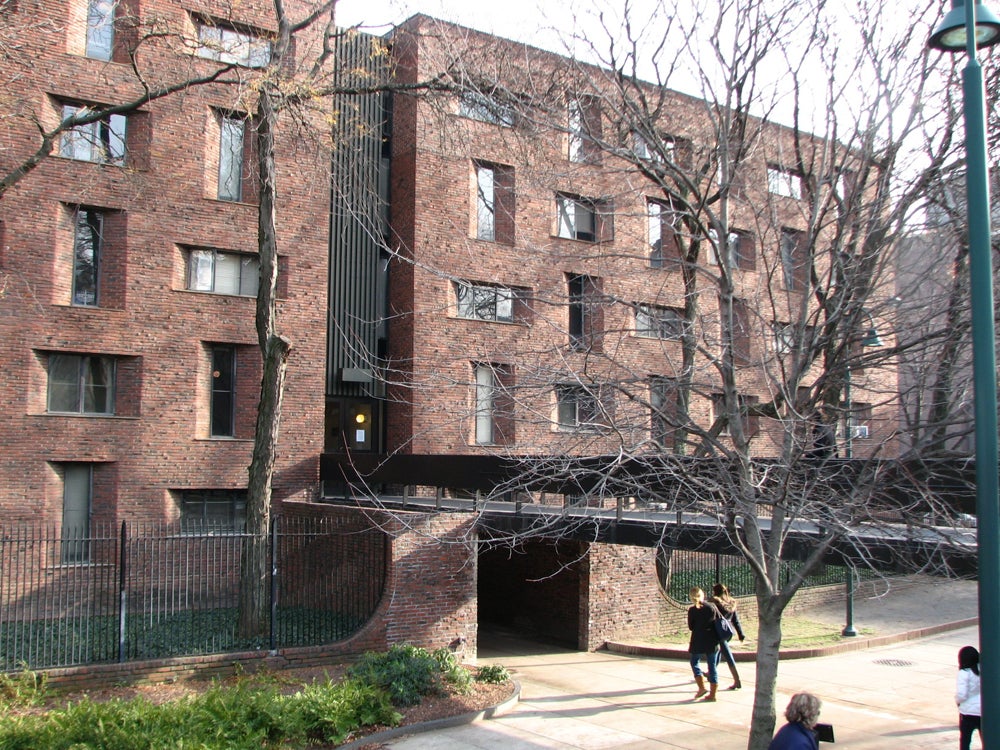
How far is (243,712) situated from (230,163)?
49.4 feet

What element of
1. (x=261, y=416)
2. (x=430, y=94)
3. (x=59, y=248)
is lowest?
(x=261, y=416)

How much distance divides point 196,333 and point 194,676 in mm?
9556

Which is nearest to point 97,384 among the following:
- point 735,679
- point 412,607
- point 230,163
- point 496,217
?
point 230,163

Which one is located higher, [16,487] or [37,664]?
[16,487]

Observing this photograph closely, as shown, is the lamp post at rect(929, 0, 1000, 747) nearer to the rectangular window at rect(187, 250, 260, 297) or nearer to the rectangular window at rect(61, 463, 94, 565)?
the rectangular window at rect(187, 250, 260, 297)

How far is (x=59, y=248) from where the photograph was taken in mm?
19828

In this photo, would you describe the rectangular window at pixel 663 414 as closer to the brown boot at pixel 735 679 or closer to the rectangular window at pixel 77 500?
the brown boot at pixel 735 679

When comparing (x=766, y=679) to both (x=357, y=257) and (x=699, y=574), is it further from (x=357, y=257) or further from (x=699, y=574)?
(x=357, y=257)

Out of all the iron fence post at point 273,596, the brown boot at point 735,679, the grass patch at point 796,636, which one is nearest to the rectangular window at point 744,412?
the brown boot at point 735,679

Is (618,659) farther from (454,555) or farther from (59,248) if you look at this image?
(59,248)

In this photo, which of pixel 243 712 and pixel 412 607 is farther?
pixel 412 607

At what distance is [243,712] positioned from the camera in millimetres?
10688

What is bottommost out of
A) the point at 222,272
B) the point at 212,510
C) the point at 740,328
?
the point at 212,510

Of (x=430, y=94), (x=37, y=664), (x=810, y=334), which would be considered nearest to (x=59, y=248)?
(x=430, y=94)
